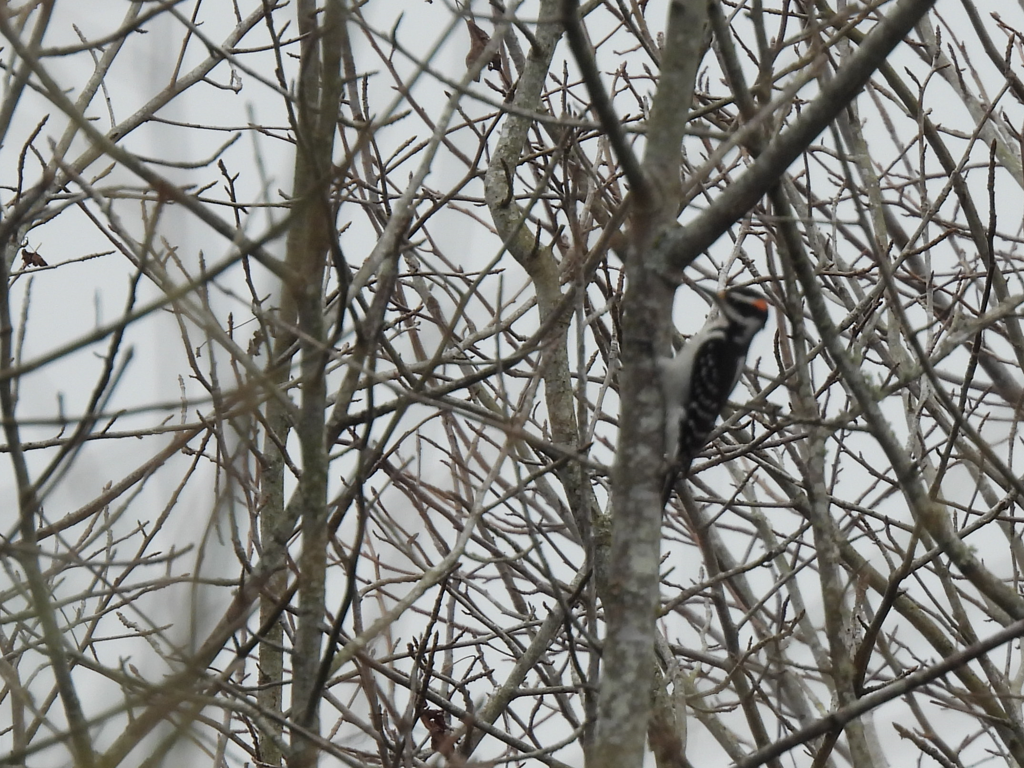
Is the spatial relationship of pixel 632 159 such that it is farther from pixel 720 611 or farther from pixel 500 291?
pixel 720 611

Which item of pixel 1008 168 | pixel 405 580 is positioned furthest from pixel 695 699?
pixel 1008 168

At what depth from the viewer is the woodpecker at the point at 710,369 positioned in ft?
15.0

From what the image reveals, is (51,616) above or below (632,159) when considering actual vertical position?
below

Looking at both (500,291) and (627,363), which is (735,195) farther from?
(500,291)

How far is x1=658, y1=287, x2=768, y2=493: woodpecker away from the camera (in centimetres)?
457

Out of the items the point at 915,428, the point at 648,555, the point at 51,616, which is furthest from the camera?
the point at 915,428

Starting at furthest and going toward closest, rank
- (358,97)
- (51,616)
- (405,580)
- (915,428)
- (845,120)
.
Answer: (845,120) < (358,97) < (915,428) < (405,580) < (51,616)

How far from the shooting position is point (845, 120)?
6039mm

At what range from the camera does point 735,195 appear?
8.68ft

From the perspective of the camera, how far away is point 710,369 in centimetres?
510

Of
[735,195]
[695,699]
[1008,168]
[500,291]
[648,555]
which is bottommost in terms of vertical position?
[648,555]

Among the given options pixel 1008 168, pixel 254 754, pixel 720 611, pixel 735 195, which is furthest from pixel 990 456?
pixel 1008 168

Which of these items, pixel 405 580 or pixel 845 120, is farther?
pixel 845 120

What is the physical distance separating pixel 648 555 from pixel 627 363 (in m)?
0.48
